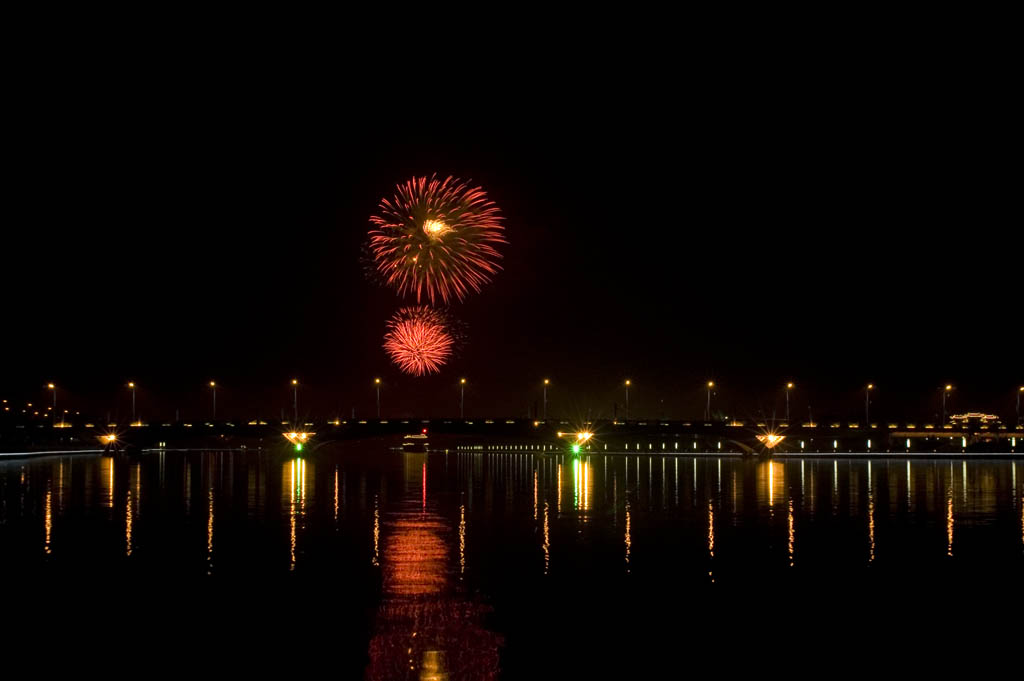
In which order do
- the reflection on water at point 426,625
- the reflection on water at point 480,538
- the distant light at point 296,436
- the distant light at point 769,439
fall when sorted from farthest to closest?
1. the distant light at point 296,436
2. the distant light at point 769,439
3. the reflection on water at point 480,538
4. the reflection on water at point 426,625

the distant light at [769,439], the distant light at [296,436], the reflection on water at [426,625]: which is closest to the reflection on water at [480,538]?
the reflection on water at [426,625]

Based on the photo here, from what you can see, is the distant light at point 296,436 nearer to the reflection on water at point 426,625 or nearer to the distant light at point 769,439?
the distant light at point 769,439

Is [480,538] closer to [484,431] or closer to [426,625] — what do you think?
[426,625]

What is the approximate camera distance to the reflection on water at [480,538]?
91.4ft

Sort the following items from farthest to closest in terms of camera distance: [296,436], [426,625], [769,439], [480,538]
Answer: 1. [296,436]
2. [769,439]
3. [480,538]
4. [426,625]

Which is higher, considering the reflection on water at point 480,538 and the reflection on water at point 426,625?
the reflection on water at point 426,625

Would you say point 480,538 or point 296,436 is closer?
point 480,538

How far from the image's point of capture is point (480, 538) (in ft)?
138

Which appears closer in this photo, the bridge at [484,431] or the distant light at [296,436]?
the bridge at [484,431]

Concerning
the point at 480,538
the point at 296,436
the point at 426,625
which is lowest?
the point at 480,538

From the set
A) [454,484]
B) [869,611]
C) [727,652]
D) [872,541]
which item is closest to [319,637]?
[727,652]

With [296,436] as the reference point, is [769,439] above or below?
below

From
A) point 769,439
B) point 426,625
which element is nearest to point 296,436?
point 769,439

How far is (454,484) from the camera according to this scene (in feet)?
282
